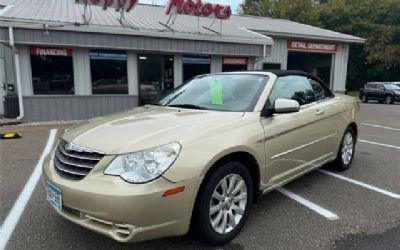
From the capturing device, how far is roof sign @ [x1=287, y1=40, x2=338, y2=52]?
57.2ft

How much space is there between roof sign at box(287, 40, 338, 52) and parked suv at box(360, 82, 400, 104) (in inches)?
256

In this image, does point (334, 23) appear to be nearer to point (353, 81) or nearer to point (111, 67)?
point (353, 81)

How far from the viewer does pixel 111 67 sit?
12.2m

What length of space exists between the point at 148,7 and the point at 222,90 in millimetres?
16320

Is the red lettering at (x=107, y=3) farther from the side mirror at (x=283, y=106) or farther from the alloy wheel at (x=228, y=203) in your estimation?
the alloy wheel at (x=228, y=203)

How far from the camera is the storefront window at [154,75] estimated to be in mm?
12969

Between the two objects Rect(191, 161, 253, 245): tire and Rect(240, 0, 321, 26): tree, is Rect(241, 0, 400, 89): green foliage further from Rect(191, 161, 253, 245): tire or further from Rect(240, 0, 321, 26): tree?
Rect(191, 161, 253, 245): tire

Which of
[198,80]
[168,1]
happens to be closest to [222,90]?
[198,80]

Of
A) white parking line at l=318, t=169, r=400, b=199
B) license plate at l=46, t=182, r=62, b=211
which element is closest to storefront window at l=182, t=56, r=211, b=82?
white parking line at l=318, t=169, r=400, b=199

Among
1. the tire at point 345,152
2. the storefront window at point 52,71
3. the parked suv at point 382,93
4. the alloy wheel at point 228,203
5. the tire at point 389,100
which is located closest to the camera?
the alloy wheel at point 228,203

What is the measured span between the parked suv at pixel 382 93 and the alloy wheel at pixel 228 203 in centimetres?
2281

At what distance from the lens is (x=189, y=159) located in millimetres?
2721

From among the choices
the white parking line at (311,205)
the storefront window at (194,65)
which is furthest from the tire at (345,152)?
the storefront window at (194,65)

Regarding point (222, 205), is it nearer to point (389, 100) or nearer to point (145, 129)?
point (145, 129)
